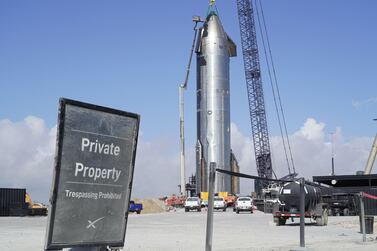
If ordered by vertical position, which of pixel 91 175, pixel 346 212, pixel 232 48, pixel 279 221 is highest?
pixel 232 48

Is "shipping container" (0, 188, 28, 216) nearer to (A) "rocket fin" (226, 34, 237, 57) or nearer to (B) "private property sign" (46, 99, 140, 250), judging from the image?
(A) "rocket fin" (226, 34, 237, 57)

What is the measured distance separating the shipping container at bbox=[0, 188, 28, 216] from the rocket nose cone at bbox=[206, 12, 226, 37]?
37.6 m

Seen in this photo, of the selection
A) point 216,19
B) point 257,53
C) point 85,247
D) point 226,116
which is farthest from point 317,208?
point 257,53

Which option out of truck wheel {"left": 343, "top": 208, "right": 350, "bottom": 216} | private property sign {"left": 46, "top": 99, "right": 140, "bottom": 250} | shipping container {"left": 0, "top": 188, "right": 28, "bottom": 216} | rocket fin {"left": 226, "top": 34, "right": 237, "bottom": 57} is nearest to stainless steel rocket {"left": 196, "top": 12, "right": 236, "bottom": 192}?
rocket fin {"left": 226, "top": 34, "right": 237, "bottom": 57}

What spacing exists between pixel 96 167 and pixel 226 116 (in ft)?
216

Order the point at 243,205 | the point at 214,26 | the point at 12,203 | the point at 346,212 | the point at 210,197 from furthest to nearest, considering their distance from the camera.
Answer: the point at 214,26 → the point at 243,205 → the point at 12,203 → the point at 346,212 → the point at 210,197

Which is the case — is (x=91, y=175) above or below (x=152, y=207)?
below

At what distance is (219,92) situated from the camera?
72938mm

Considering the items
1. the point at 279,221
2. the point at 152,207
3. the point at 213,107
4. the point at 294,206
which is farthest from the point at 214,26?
the point at 279,221

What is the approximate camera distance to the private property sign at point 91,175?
697 cm

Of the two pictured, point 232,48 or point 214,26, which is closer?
point 214,26

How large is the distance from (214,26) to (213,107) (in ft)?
45.1

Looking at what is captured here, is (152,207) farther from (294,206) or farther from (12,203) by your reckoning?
(294,206)

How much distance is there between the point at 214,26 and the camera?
257 ft
